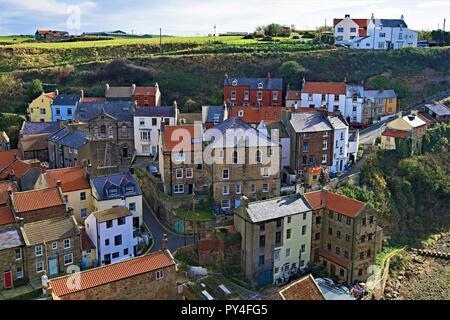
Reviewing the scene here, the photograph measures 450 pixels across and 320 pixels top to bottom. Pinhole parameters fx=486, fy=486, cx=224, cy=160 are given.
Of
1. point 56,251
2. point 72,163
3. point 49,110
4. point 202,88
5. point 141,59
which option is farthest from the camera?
point 141,59

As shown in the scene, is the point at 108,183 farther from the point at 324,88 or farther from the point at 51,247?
the point at 324,88

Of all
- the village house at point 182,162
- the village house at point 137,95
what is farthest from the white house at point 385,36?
the village house at point 182,162

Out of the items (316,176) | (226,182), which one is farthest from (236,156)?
(316,176)

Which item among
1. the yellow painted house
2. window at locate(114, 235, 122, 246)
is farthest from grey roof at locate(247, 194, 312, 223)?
the yellow painted house

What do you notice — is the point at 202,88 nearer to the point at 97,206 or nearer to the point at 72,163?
the point at 72,163

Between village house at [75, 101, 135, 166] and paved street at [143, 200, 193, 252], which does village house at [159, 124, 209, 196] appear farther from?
village house at [75, 101, 135, 166]

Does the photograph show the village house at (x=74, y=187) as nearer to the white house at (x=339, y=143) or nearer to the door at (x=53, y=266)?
the door at (x=53, y=266)

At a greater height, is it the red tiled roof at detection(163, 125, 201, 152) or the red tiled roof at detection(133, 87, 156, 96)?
the red tiled roof at detection(133, 87, 156, 96)
